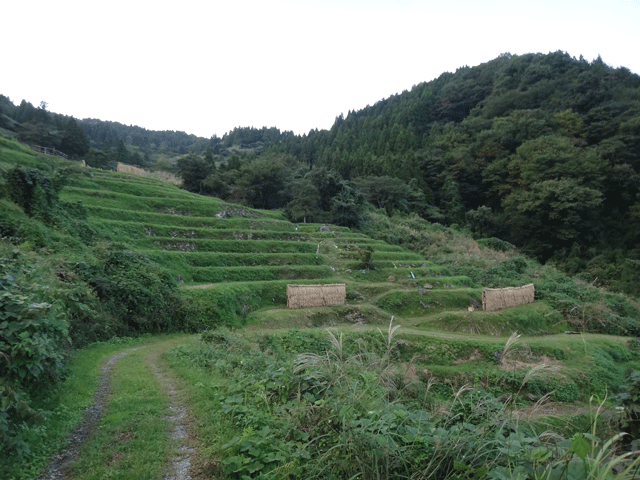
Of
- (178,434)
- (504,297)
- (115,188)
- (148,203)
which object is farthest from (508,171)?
(178,434)

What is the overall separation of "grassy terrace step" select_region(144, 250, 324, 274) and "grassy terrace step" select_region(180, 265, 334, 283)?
0.76 meters

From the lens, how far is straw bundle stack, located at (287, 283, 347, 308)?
1828cm

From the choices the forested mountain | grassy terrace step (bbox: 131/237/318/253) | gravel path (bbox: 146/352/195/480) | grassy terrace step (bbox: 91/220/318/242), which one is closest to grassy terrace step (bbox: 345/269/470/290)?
grassy terrace step (bbox: 131/237/318/253)

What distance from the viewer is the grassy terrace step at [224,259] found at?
18.6m

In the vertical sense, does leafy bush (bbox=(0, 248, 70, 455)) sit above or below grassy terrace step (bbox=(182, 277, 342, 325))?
above

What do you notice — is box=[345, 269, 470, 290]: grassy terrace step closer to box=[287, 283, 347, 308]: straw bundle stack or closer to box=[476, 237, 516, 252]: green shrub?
box=[287, 283, 347, 308]: straw bundle stack

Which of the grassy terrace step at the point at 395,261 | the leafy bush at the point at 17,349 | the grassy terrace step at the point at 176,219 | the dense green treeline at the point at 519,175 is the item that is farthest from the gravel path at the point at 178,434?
the dense green treeline at the point at 519,175

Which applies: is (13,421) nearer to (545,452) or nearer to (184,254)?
(545,452)

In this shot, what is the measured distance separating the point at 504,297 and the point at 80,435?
2197 cm

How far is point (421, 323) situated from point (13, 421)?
1794cm

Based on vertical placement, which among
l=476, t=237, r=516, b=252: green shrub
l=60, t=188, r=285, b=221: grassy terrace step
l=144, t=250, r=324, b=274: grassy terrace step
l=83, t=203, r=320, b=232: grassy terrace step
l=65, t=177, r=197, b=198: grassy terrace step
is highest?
l=65, t=177, r=197, b=198: grassy terrace step

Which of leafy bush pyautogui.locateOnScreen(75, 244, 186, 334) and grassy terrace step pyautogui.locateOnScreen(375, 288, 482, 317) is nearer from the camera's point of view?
leafy bush pyautogui.locateOnScreen(75, 244, 186, 334)

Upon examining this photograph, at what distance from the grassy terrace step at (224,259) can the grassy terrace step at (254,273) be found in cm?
76

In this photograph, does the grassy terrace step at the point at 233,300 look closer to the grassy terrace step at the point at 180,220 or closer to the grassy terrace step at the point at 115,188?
the grassy terrace step at the point at 180,220
